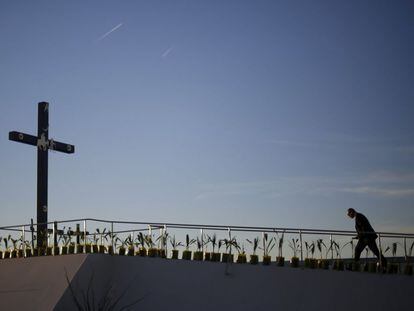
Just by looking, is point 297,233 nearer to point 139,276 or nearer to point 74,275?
point 139,276

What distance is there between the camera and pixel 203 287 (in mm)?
15141

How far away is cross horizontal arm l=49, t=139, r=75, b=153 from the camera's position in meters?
20.0

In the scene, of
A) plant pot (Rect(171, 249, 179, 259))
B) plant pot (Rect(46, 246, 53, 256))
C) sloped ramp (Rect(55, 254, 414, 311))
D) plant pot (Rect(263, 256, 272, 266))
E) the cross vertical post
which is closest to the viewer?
sloped ramp (Rect(55, 254, 414, 311))

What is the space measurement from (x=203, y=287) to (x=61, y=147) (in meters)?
7.65

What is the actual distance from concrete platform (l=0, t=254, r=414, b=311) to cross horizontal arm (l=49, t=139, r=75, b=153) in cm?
512

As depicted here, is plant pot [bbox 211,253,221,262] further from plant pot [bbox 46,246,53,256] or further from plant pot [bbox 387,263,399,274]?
plant pot [bbox 46,246,53,256]

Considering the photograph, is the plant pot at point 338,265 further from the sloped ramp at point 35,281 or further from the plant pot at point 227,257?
the sloped ramp at point 35,281

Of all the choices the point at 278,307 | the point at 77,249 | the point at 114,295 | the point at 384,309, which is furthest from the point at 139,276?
the point at 384,309

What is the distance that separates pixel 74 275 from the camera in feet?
49.3

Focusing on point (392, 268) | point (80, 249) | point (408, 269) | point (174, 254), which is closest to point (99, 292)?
point (80, 249)

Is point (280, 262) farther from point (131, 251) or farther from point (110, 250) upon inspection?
point (110, 250)

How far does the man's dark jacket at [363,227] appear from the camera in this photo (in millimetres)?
15359

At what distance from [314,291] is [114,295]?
4777mm

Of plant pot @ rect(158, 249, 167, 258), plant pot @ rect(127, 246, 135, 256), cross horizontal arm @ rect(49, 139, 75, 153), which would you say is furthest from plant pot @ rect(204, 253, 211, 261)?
cross horizontal arm @ rect(49, 139, 75, 153)
